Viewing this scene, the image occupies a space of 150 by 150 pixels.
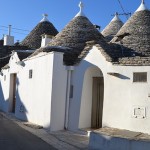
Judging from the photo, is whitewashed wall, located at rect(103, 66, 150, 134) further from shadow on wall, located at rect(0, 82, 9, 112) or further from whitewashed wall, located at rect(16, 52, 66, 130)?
shadow on wall, located at rect(0, 82, 9, 112)

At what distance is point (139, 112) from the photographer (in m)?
11.0

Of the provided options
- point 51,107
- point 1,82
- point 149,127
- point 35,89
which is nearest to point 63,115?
point 51,107

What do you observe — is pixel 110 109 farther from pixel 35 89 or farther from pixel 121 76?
pixel 35 89

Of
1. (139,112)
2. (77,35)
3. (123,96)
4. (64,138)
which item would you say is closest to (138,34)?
(77,35)

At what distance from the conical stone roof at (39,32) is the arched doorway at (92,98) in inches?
541

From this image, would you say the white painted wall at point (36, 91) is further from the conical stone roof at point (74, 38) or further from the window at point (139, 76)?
the window at point (139, 76)

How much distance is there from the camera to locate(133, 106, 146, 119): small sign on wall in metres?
10.9

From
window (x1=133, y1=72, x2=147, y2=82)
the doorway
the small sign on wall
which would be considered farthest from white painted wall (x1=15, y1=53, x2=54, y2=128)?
the small sign on wall

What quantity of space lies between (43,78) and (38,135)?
3.05m

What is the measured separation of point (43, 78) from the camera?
14.7 meters

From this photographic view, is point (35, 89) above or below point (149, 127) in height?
above

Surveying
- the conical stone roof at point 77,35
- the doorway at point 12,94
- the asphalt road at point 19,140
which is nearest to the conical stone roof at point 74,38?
the conical stone roof at point 77,35

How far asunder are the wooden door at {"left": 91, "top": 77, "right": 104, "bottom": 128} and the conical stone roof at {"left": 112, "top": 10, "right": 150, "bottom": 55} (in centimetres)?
219

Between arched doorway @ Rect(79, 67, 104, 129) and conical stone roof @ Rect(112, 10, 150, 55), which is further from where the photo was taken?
conical stone roof @ Rect(112, 10, 150, 55)
